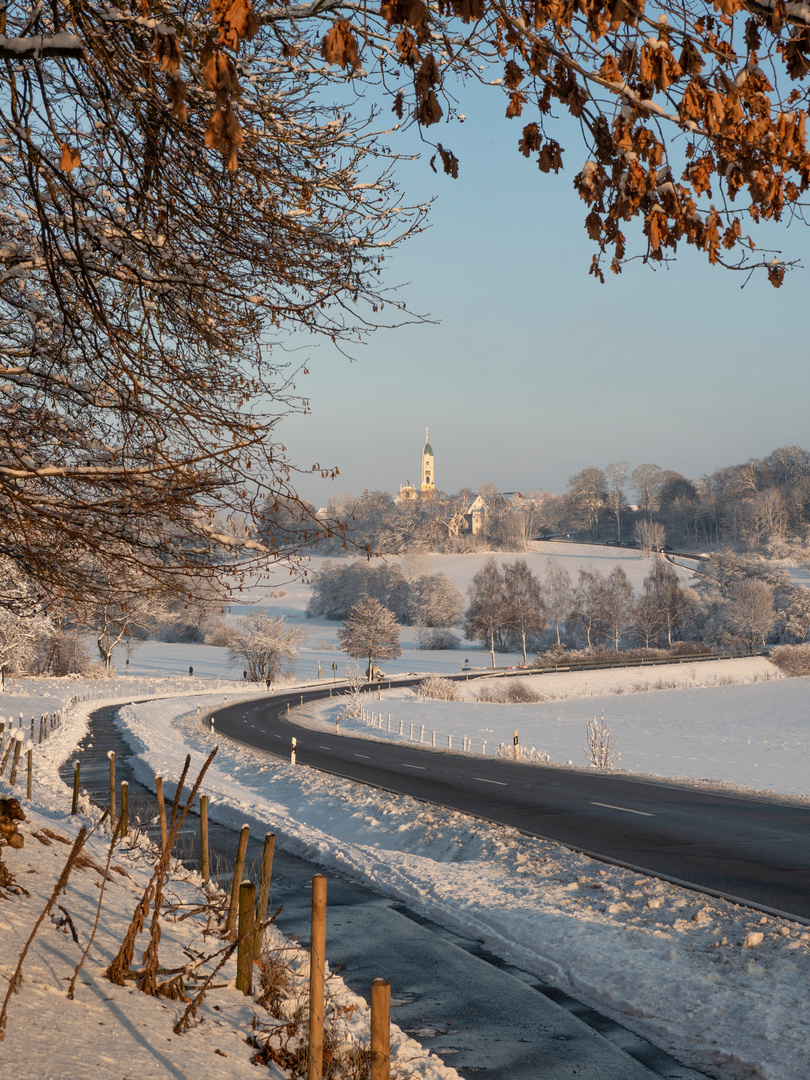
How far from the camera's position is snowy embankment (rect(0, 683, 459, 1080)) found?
4082mm

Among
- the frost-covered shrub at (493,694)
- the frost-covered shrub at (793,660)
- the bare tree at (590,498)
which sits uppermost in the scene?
the bare tree at (590,498)

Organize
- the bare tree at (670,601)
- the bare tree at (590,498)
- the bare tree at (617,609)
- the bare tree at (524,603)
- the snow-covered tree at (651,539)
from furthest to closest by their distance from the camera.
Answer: the bare tree at (590,498) < the snow-covered tree at (651,539) < the bare tree at (617,609) < the bare tree at (524,603) < the bare tree at (670,601)

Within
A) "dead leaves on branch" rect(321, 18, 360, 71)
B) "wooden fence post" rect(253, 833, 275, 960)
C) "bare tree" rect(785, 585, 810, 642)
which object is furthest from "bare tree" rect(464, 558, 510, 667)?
"dead leaves on branch" rect(321, 18, 360, 71)

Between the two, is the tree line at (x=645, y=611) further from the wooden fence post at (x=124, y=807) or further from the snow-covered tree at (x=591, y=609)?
the wooden fence post at (x=124, y=807)

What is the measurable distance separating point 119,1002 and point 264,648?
7100 centimetres

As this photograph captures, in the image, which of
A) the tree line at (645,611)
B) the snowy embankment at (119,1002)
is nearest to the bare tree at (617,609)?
the tree line at (645,611)

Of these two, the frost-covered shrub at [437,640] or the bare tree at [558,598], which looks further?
the frost-covered shrub at [437,640]

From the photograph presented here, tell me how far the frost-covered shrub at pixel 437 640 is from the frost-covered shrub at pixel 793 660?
38.0 metres

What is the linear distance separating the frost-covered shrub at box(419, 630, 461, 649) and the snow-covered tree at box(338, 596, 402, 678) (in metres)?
20.4

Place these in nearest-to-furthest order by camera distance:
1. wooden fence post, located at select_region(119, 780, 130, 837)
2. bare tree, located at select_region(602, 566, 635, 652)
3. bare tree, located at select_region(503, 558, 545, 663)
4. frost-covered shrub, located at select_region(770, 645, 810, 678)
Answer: wooden fence post, located at select_region(119, 780, 130, 837)
frost-covered shrub, located at select_region(770, 645, 810, 678)
bare tree, located at select_region(503, 558, 545, 663)
bare tree, located at select_region(602, 566, 635, 652)

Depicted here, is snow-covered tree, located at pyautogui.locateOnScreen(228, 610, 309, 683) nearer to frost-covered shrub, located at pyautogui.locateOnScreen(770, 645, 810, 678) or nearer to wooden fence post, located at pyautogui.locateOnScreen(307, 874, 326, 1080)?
frost-covered shrub, located at pyautogui.locateOnScreen(770, 645, 810, 678)

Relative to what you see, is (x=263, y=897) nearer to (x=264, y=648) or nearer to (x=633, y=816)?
(x=633, y=816)

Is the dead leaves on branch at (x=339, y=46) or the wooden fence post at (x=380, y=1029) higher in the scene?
the dead leaves on branch at (x=339, y=46)

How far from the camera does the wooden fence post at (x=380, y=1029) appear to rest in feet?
12.0
